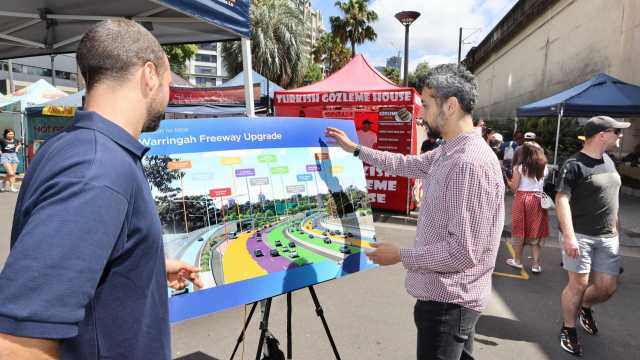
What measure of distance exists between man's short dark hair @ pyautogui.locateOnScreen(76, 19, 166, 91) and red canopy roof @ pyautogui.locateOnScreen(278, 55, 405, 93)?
8.18 meters

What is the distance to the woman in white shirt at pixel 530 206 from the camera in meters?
5.42

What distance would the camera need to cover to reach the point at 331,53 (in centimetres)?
4041

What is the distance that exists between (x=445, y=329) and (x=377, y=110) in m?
7.28

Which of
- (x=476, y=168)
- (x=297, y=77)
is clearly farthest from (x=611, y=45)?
(x=297, y=77)

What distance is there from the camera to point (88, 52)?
3.52 ft

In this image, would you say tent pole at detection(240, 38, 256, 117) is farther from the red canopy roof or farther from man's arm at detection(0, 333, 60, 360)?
the red canopy roof

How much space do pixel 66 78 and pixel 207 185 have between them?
2254 inches

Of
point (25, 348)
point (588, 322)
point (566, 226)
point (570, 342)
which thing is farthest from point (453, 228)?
point (588, 322)

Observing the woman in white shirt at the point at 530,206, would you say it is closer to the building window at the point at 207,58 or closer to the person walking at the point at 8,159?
the person walking at the point at 8,159

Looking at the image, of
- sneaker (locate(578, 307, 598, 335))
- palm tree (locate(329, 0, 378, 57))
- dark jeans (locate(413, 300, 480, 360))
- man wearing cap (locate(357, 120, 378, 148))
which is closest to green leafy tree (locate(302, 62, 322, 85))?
palm tree (locate(329, 0, 378, 57))

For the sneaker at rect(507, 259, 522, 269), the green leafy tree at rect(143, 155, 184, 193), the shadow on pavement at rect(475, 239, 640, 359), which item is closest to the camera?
the green leafy tree at rect(143, 155, 184, 193)

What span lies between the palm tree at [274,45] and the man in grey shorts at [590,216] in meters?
27.7

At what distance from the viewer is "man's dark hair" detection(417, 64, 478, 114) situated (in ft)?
6.20

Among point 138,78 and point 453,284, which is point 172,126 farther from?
point 453,284
